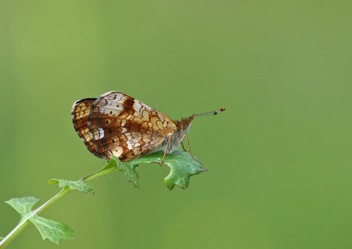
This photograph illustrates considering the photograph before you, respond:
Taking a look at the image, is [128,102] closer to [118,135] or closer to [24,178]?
[118,135]

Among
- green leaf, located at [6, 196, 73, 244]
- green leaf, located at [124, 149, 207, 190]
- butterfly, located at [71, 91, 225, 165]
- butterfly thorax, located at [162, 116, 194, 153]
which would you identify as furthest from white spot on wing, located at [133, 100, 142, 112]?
green leaf, located at [6, 196, 73, 244]

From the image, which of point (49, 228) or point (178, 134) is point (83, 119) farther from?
point (49, 228)

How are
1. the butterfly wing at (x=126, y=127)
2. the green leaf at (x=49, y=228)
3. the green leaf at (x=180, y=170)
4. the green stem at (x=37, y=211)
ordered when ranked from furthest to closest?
the butterfly wing at (x=126, y=127) < the green leaf at (x=180, y=170) < the green leaf at (x=49, y=228) < the green stem at (x=37, y=211)

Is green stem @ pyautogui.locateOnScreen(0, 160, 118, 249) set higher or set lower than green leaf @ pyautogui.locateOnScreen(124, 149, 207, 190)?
higher

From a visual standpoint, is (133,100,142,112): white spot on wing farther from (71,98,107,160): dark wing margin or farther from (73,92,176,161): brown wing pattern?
(71,98,107,160): dark wing margin

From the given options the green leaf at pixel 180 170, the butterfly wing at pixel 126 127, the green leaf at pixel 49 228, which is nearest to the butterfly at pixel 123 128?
the butterfly wing at pixel 126 127

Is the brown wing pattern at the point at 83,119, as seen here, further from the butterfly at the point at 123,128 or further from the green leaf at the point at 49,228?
the green leaf at the point at 49,228

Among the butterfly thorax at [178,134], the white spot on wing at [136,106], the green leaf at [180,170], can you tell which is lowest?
the butterfly thorax at [178,134]

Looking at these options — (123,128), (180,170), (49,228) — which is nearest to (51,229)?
(49,228)
